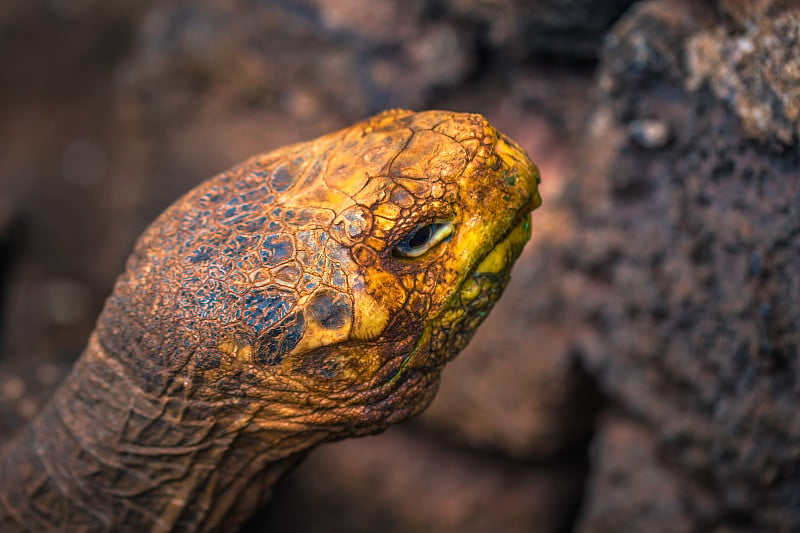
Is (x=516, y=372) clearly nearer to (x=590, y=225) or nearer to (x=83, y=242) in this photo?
(x=590, y=225)

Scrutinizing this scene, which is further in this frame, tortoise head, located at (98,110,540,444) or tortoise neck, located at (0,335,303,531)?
tortoise neck, located at (0,335,303,531)

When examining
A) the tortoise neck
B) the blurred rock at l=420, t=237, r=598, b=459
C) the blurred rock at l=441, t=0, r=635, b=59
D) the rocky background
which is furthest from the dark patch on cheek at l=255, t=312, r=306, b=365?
the blurred rock at l=441, t=0, r=635, b=59

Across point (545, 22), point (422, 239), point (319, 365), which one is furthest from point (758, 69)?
point (319, 365)

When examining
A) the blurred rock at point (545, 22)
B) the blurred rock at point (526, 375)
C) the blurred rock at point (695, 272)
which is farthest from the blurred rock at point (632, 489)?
the blurred rock at point (545, 22)

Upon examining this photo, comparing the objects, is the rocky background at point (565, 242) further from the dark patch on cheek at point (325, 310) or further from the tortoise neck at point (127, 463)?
the dark patch on cheek at point (325, 310)

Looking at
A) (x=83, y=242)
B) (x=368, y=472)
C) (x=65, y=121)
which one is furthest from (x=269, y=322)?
(x=65, y=121)

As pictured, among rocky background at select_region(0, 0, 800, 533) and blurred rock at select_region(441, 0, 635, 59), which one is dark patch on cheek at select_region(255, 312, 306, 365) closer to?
rocky background at select_region(0, 0, 800, 533)
